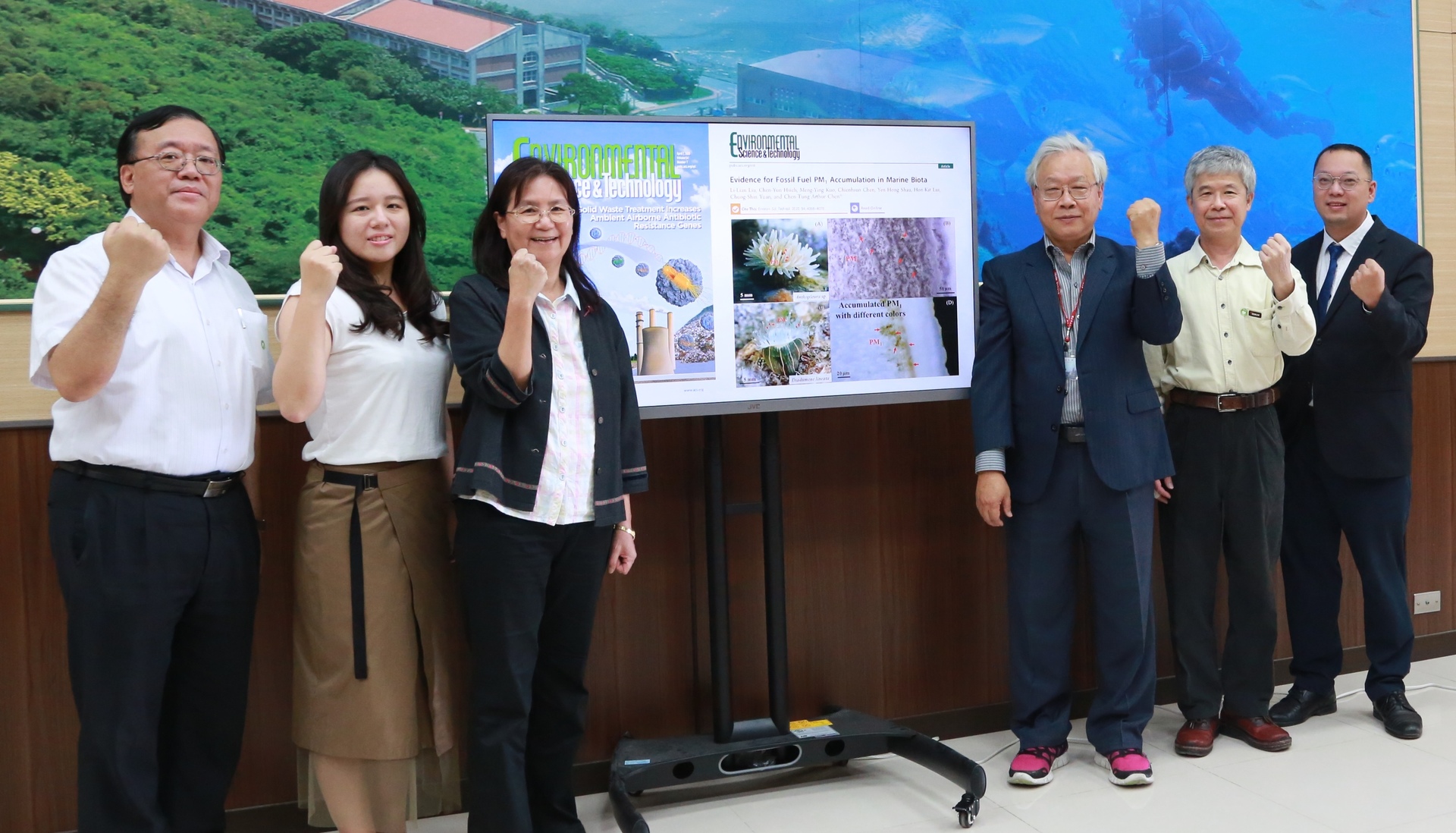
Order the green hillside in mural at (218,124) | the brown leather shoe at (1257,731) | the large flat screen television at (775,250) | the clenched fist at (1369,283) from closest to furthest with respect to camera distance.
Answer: the green hillside in mural at (218,124) < the large flat screen television at (775,250) < the clenched fist at (1369,283) < the brown leather shoe at (1257,731)

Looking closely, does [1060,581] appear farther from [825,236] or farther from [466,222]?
[466,222]

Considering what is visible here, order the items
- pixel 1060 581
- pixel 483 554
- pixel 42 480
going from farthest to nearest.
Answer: pixel 1060 581 → pixel 42 480 → pixel 483 554

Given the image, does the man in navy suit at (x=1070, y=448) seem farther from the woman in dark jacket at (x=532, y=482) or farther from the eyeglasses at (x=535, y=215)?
the eyeglasses at (x=535, y=215)

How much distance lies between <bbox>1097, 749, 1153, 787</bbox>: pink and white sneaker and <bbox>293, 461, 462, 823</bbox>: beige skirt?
182 cm

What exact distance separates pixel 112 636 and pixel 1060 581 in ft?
7.75

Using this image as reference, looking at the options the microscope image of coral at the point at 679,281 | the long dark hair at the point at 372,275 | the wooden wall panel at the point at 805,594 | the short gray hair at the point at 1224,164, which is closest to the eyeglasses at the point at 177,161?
the long dark hair at the point at 372,275

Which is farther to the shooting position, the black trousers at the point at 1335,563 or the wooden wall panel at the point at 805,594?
the black trousers at the point at 1335,563

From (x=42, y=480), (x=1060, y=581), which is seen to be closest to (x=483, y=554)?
(x=42, y=480)

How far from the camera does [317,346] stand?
2213 mm

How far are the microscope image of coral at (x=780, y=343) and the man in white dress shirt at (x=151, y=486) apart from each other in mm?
1208

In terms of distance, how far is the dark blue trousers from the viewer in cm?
301

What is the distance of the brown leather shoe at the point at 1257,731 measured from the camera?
10.6 feet

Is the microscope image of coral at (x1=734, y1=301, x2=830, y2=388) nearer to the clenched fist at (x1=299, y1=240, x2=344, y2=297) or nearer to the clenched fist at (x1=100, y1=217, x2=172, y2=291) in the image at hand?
the clenched fist at (x1=299, y1=240, x2=344, y2=297)

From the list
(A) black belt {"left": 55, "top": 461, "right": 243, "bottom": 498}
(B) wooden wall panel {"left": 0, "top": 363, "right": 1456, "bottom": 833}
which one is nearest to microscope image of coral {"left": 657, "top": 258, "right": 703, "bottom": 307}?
(B) wooden wall panel {"left": 0, "top": 363, "right": 1456, "bottom": 833}
